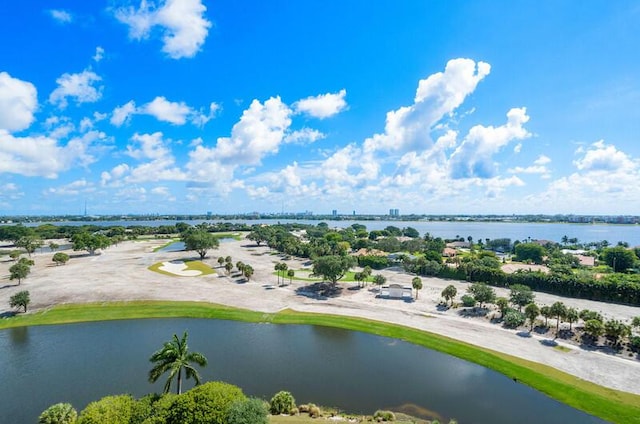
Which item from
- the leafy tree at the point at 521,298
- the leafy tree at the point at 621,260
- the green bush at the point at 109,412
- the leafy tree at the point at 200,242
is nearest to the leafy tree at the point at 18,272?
the leafy tree at the point at 200,242

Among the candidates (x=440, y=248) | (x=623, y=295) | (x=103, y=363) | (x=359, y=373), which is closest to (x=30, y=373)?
(x=103, y=363)

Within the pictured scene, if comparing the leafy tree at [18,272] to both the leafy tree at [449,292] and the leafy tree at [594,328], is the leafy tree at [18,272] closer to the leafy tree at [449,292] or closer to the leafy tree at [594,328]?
the leafy tree at [449,292]

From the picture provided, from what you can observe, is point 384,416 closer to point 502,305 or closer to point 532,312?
point 532,312

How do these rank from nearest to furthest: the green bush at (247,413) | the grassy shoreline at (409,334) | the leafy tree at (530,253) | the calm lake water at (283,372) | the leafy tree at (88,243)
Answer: the green bush at (247,413), the calm lake water at (283,372), the grassy shoreline at (409,334), the leafy tree at (530,253), the leafy tree at (88,243)

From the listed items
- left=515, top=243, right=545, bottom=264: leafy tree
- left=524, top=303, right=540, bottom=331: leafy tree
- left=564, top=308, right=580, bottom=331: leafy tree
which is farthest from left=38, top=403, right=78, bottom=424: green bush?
left=515, top=243, right=545, bottom=264: leafy tree

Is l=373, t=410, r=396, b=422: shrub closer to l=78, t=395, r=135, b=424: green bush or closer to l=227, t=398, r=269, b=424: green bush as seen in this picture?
l=227, t=398, r=269, b=424: green bush

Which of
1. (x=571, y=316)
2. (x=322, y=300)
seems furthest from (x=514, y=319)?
(x=322, y=300)

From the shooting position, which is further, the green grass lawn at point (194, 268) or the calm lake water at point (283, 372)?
the green grass lawn at point (194, 268)
